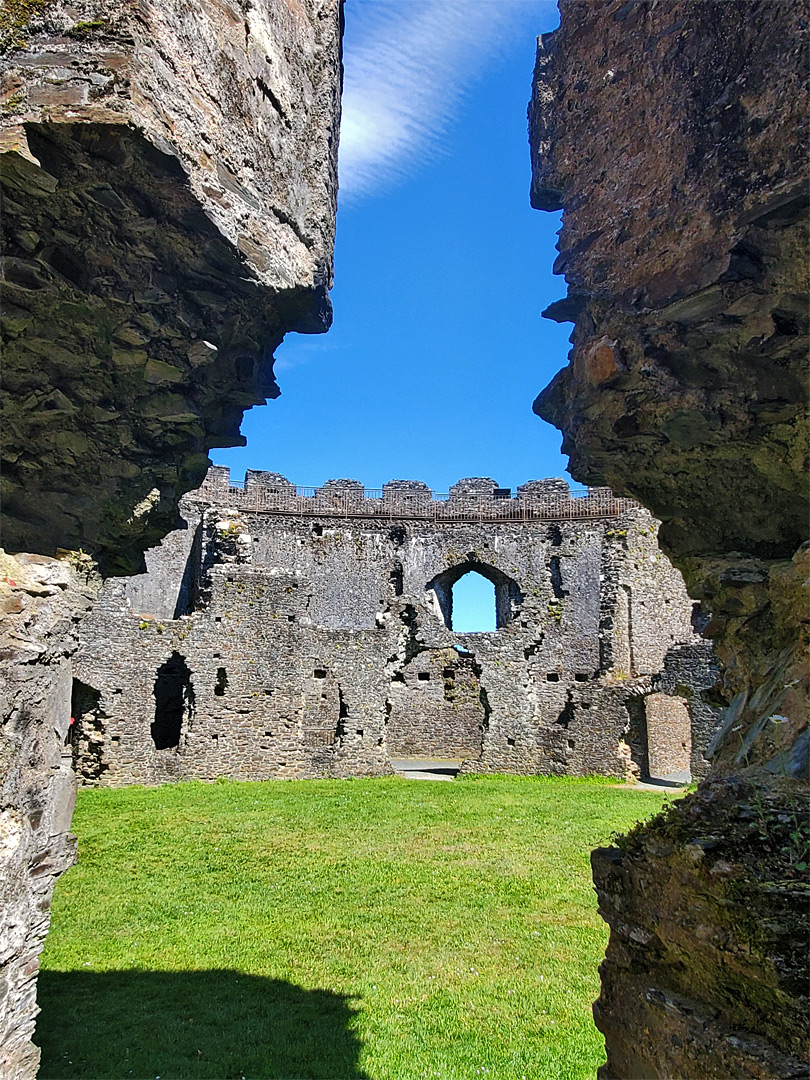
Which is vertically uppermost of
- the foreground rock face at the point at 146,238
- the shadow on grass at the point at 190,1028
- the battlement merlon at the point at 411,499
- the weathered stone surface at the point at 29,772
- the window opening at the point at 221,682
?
the battlement merlon at the point at 411,499

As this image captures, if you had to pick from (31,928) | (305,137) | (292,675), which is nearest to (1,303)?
(305,137)

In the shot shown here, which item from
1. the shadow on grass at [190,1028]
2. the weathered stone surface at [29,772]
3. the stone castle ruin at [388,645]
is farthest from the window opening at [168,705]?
the weathered stone surface at [29,772]

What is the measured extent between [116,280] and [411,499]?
77.4 ft

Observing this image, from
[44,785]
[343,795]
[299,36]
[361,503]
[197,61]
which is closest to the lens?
[197,61]

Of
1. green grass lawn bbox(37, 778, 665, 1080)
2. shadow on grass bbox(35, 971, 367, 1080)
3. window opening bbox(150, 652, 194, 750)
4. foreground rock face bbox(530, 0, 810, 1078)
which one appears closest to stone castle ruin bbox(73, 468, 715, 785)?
window opening bbox(150, 652, 194, 750)

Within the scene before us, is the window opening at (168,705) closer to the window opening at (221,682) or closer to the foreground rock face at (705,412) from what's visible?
the window opening at (221,682)

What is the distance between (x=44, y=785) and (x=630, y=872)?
359cm

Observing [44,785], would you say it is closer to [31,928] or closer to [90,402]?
[31,928]

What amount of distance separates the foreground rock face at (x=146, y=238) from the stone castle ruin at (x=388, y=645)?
13.7 meters

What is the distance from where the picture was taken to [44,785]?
4707mm

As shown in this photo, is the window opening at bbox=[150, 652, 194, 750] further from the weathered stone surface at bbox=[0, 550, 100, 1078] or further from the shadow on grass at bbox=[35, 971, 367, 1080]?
the weathered stone surface at bbox=[0, 550, 100, 1078]

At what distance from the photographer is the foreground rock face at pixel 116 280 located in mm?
3795

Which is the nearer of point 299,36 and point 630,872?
point 630,872

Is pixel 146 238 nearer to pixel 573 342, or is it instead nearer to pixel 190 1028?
pixel 573 342
